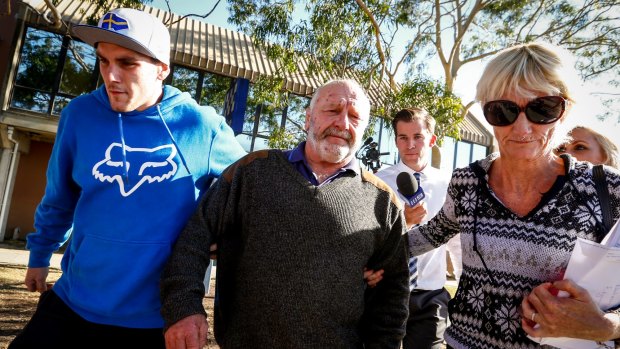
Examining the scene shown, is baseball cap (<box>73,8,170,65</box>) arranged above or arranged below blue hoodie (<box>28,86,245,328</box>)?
above

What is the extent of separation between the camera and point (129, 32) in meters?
2.00

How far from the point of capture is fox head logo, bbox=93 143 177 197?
2.02 metres

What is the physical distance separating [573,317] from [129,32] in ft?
7.23

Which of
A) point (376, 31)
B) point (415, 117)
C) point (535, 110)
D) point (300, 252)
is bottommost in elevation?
point (300, 252)

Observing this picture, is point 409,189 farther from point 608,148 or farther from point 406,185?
point 608,148

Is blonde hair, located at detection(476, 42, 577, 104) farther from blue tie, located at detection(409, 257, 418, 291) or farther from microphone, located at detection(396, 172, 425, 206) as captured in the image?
blue tie, located at detection(409, 257, 418, 291)

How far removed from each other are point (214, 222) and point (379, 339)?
1.03 meters

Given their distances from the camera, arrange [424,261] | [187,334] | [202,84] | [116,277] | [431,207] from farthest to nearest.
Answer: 1. [202,84]
2. [431,207]
3. [424,261]
4. [116,277]
5. [187,334]

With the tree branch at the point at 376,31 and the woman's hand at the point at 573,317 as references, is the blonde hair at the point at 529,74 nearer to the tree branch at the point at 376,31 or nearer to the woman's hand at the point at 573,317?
the woman's hand at the point at 573,317

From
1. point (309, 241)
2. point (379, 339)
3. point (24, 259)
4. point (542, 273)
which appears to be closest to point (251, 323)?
point (309, 241)

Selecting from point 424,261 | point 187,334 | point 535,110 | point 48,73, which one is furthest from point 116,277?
point 48,73

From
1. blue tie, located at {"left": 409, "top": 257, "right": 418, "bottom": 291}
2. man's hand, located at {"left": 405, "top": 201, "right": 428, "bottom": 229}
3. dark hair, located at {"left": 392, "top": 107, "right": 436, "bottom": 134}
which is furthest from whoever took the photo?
dark hair, located at {"left": 392, "top": 107, "right": 436, "bottom": 134}

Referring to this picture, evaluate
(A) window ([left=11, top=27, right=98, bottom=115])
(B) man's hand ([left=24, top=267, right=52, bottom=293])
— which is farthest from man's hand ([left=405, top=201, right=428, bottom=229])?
(A) window ([left=11, top=27, right=98, bottom=115])

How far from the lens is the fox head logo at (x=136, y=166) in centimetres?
202
